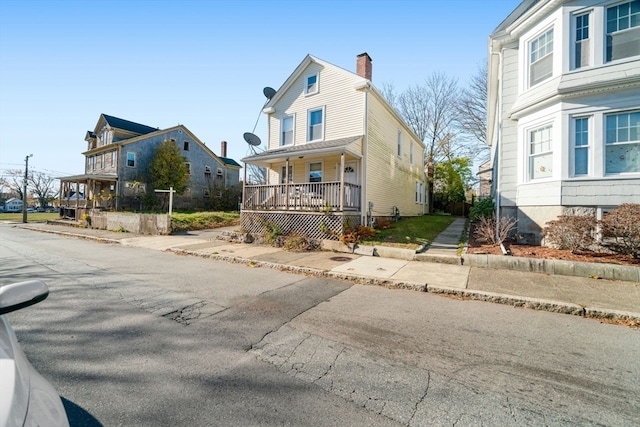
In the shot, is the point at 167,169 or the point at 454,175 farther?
the point at 454,175

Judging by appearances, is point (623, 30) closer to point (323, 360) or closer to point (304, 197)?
point (304, 197)

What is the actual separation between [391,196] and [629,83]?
10921 mm

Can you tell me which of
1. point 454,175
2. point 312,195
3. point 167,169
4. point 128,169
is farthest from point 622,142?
point 128,169

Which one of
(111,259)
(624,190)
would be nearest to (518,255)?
(624,190)

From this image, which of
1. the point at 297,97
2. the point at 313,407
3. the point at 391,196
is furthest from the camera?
the point at 391,196

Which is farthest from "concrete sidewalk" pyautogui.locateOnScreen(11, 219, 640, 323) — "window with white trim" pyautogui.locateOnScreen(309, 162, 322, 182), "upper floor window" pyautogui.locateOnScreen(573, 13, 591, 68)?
"upper floor window" pyautogui.locateOnScreen(573, 13, 591, 68)

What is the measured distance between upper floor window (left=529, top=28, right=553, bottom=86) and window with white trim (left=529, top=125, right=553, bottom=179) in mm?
1814

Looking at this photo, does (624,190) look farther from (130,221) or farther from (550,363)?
(130,221)

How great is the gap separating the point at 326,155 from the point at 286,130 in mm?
3819

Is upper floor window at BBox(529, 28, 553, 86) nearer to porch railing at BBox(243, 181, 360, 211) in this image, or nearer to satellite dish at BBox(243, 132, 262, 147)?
porch railing at BBox(243, 181, 360, 211)

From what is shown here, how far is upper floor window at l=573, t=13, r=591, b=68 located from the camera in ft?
29.1

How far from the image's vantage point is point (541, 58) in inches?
390

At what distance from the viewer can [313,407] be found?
252cm

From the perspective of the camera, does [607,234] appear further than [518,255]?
No
